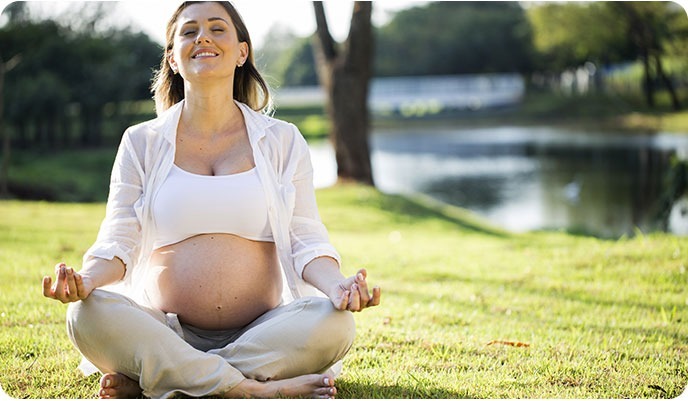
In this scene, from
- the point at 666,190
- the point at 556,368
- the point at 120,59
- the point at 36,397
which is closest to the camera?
the point at 36,397

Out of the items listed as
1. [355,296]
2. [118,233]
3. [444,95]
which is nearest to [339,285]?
[355,296]

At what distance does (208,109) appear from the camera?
10.3 feet

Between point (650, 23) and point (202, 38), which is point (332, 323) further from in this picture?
point (650, 23)

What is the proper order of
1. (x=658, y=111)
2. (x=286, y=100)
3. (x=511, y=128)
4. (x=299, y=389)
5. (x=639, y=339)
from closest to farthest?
(x=299, y=389) → (x=639, y=339) → (x=658, y=111) → (x=511, y=128) → (x=286, y=100)

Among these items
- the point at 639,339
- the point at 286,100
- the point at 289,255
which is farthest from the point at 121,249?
the point at 286,100

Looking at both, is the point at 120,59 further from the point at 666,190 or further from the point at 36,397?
the point at 36,397

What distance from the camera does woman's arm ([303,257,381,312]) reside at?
2734 millimetres

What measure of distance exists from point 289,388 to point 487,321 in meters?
1.74

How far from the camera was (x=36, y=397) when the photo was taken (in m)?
3.01

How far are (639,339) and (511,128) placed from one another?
30.7m

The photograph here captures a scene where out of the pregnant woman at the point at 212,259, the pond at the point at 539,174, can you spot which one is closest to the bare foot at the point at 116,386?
the pregnant woman at the point at 212,259

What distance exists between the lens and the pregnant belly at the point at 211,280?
9.83 ft

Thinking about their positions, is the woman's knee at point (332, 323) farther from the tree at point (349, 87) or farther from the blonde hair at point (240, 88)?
the tree at point (349, 87)

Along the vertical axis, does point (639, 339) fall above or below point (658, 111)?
above
